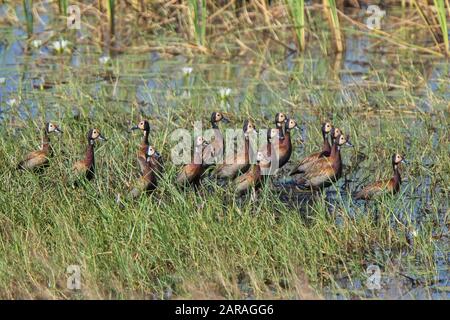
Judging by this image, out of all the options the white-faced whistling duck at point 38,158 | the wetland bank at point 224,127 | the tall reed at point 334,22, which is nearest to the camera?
the wetland bank at point 224,127

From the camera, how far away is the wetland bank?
295 inches

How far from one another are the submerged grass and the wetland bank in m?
0.02

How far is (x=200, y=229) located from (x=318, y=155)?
2148mm

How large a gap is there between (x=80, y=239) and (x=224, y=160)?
90.8 inches

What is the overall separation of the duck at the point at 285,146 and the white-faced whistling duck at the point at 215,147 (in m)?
0.48

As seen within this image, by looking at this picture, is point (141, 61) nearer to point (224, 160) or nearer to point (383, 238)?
point (224, 160)

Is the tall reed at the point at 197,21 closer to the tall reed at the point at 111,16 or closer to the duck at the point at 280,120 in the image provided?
the tall reed at the point at 111,16

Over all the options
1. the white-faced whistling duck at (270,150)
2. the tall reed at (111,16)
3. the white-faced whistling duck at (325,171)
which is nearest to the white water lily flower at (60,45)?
the tall reed at (111,16)

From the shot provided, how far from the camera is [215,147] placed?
33.2ft

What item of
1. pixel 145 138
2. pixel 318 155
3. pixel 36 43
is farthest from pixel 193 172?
pixel 36 43

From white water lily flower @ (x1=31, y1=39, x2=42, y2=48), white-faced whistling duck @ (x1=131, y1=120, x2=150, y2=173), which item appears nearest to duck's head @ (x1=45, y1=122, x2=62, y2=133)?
white-faced whistling duck @ (x1=131, y1=120, x2=150, y2=173)

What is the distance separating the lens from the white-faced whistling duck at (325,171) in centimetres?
941

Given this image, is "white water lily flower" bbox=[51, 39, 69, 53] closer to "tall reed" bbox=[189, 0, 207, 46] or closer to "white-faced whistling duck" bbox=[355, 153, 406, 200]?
"tall reed" bbox=[189, 0, 207, 46]
